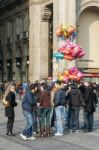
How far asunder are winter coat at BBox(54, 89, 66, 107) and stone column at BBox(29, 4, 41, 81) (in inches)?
1469

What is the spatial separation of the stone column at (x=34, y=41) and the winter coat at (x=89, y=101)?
36499 millimetres

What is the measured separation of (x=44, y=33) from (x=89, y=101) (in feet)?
125

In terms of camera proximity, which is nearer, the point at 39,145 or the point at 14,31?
the point at 39,145

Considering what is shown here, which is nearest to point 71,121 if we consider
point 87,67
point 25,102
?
point 25,102

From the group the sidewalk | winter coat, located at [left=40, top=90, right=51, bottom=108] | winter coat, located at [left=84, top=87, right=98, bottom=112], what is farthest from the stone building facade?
the sidewalk

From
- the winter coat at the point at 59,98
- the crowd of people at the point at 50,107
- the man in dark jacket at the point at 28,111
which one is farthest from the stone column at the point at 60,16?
the man in dark jacket at the point at 28,111

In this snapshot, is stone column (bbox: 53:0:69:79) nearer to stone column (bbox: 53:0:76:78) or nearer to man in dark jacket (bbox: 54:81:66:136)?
stone column (bbox: 53:0:76:78)

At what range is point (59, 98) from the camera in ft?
58.4

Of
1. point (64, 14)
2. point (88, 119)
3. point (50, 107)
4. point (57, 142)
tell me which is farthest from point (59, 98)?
point (64, 14)

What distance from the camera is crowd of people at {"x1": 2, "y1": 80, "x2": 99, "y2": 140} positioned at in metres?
16.8

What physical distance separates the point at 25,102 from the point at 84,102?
2.89 m

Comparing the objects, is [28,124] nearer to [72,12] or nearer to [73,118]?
[73,118]

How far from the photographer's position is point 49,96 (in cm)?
1756

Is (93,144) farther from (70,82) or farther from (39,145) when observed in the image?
(70,82)
